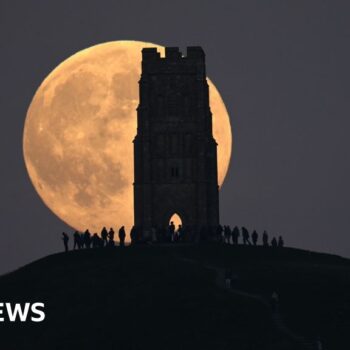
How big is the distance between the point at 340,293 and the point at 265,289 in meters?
4.73

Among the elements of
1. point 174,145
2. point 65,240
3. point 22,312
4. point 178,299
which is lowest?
point 178,299

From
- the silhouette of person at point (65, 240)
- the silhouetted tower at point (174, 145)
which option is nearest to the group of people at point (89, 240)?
the silhouette of person at point (65, 240)

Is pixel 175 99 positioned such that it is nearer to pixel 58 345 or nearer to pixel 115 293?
pixel 115 293

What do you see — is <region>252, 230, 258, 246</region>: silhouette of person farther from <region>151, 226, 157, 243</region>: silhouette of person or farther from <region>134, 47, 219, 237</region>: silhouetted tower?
<region>134, 47, 219, 237</region>: silhouetted tower

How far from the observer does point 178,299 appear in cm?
9719

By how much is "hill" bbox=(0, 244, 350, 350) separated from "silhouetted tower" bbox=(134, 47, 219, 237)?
21109mm

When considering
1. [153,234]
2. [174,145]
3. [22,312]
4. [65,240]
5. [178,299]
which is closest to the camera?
[178,299]

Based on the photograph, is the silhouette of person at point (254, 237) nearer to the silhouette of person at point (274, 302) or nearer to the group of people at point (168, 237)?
the group of people at point (168, 237)

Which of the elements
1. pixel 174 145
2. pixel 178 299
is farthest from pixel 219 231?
pixel 178 299

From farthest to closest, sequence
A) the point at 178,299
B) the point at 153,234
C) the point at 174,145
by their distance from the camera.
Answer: the point at 174,145 → the point at 153,234 → the point at 178,299

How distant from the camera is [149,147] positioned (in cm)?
13888

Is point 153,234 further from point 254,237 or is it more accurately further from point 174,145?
point 174,145

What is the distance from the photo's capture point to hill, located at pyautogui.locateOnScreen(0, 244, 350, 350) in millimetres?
89625

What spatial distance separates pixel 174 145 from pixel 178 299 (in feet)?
143
